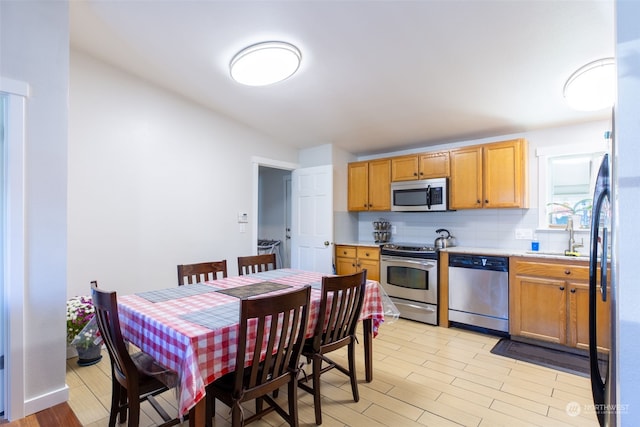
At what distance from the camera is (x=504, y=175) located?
3.53m

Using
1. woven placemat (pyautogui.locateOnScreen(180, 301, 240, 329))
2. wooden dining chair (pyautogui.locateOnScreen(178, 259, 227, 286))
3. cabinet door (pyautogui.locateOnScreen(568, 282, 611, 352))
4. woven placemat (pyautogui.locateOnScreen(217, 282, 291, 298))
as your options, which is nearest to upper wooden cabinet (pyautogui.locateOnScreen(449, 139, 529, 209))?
cabinet door (pyautogui.locateOnScreen(568, 282, 611, 352))

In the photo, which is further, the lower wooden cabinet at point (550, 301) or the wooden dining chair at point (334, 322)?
the lower wooden cabinet at point (550, 301)

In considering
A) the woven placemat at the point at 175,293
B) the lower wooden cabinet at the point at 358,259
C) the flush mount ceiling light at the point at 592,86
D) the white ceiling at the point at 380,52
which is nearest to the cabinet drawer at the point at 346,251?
the lower wooden cabinet at the point at 358,259

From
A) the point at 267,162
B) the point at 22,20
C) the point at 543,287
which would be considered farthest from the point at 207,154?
the point at 543,287

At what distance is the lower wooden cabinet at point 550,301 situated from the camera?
113 inches

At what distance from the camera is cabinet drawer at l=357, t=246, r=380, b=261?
166 inches

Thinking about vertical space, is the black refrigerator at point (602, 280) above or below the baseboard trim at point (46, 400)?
above

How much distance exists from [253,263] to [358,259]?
71.6 inches

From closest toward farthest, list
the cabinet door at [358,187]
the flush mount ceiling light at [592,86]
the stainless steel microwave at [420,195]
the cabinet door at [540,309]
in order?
1. the flush mount ceiling light at [592,86]
2. the cabinet door at [540,309]
3. the stainless steel microwave at [420,195]
4. the cabinet door at [358,187]

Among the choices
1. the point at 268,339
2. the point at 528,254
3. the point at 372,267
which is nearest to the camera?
the point at 268,339

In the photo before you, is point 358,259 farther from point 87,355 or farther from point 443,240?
point 87,355

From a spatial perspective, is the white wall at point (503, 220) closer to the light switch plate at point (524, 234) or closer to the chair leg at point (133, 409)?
the light switch plate at point (524, 234)

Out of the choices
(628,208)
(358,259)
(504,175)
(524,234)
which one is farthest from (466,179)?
(628,208)

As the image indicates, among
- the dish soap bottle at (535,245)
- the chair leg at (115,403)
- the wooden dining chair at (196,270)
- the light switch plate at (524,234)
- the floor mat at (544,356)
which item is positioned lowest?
the floor mat at (544,356)
